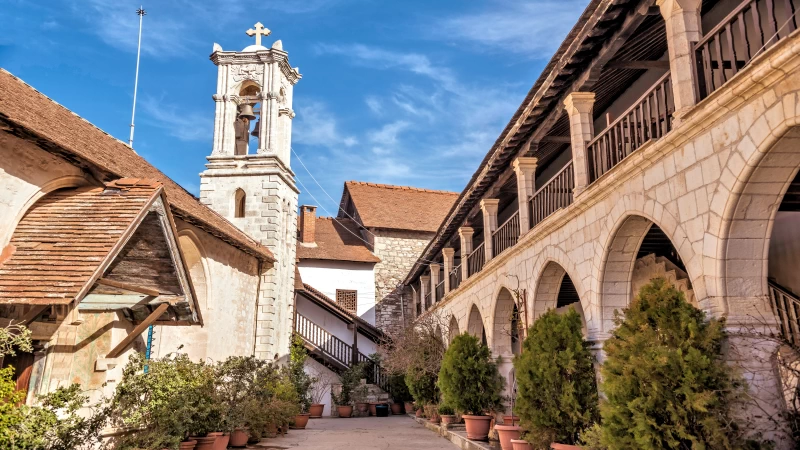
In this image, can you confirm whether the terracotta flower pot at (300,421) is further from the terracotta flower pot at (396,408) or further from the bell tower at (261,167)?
the terracotta flower pot at (396,408)

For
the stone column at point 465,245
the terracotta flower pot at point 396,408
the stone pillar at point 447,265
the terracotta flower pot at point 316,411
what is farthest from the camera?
the terracotta flower pot at point 396,408

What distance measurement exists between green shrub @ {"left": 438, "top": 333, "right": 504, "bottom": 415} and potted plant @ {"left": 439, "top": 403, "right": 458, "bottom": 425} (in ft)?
5.14

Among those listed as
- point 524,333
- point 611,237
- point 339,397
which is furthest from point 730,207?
point 339,397

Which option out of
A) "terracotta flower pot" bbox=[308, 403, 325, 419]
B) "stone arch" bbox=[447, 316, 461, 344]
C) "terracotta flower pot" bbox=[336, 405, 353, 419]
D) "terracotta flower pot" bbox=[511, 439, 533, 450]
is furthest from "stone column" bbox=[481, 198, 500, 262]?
"terracotta flower pot" bbox=[308, 403, 325, 419]

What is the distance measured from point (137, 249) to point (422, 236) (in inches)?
888

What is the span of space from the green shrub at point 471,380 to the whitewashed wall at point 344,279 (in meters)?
14.4

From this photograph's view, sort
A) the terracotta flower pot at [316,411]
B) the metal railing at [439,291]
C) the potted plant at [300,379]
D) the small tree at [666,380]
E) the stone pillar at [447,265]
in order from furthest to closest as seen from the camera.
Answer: the terracotta flower pot at [316,411] < the metal railing at [439,291] < the stone pillar at [447,265] < the potted plant at [300,379] < the small tree at [666,380]

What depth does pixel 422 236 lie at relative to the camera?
28891 millimetres

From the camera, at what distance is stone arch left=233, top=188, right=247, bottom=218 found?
18.2 m

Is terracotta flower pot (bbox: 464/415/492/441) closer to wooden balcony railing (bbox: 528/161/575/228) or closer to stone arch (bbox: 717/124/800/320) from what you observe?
wooden balcony railing (bbox: 528/161/575/228)

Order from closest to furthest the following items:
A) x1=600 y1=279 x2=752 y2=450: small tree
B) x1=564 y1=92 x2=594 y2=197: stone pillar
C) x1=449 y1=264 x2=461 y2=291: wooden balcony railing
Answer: x1=600 y1=279 x2=752 y2=450: small tree, x1=564 y1=92 x2=594 y2=197: stone pillar, x1=449 y1=264 x2=461 y2=291: wooden balcony railing

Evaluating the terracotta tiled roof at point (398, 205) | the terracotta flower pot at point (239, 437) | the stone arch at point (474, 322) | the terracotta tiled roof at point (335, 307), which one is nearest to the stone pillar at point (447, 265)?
the stone arch at point (474, 322)

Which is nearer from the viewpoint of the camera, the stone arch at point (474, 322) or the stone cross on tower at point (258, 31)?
the stone arch at point (474, 322)

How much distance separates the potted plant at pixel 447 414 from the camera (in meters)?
13.6
